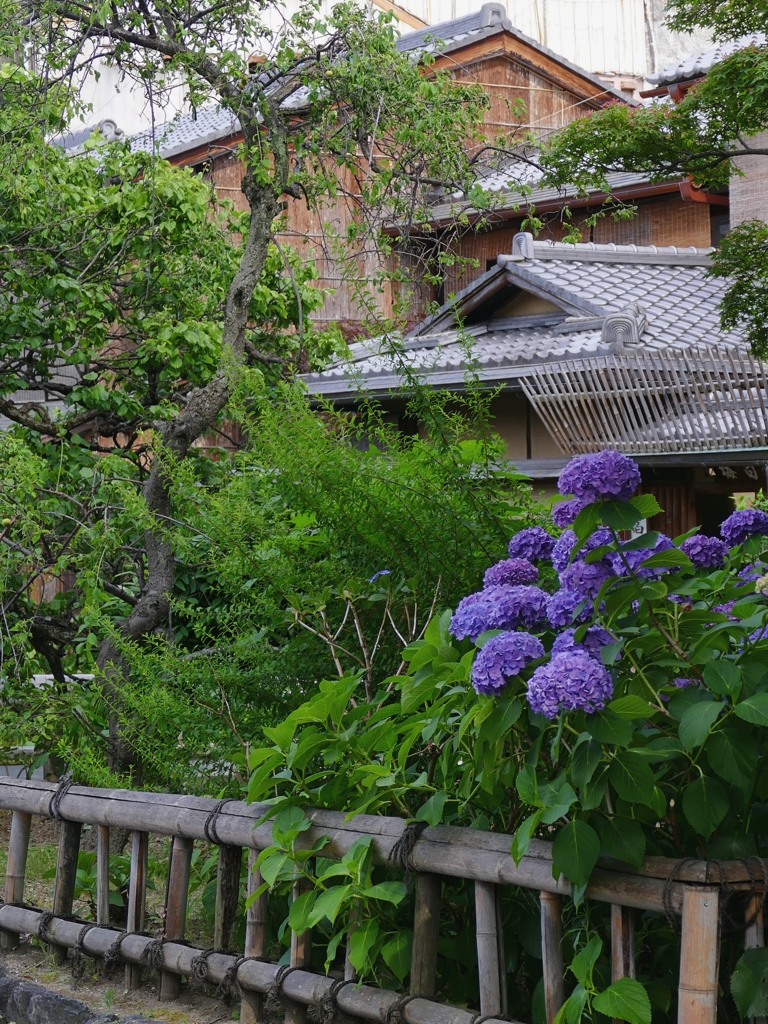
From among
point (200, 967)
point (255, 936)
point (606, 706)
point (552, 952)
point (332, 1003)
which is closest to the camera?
point (606, 706)

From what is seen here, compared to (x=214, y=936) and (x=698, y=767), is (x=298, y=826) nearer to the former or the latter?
(x=214, y=936)

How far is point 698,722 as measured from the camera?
93.7 inches

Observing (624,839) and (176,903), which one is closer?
(624,839)

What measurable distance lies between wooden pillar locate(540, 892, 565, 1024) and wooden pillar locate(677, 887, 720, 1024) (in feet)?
1.28

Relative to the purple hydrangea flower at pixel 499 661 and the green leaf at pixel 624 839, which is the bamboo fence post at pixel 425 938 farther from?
the purple hydrangea flower at pixel 499 661

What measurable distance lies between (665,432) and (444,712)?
20.2 ft

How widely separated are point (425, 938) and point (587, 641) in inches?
45.4

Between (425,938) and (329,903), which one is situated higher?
(329,903)

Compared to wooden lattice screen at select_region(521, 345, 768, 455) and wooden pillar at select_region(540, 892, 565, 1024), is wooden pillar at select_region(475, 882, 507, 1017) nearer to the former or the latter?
wooden pillar at select_region(540, 892, 565, 1024)

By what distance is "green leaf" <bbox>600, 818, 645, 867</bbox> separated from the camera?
2.48 metres

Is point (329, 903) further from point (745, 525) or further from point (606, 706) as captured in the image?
point (745, 525)

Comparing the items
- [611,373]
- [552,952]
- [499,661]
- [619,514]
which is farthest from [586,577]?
[611,373]

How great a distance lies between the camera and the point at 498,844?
2.91 metres

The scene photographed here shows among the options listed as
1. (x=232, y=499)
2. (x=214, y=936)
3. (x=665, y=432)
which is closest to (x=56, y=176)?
(x=232, y=499)
